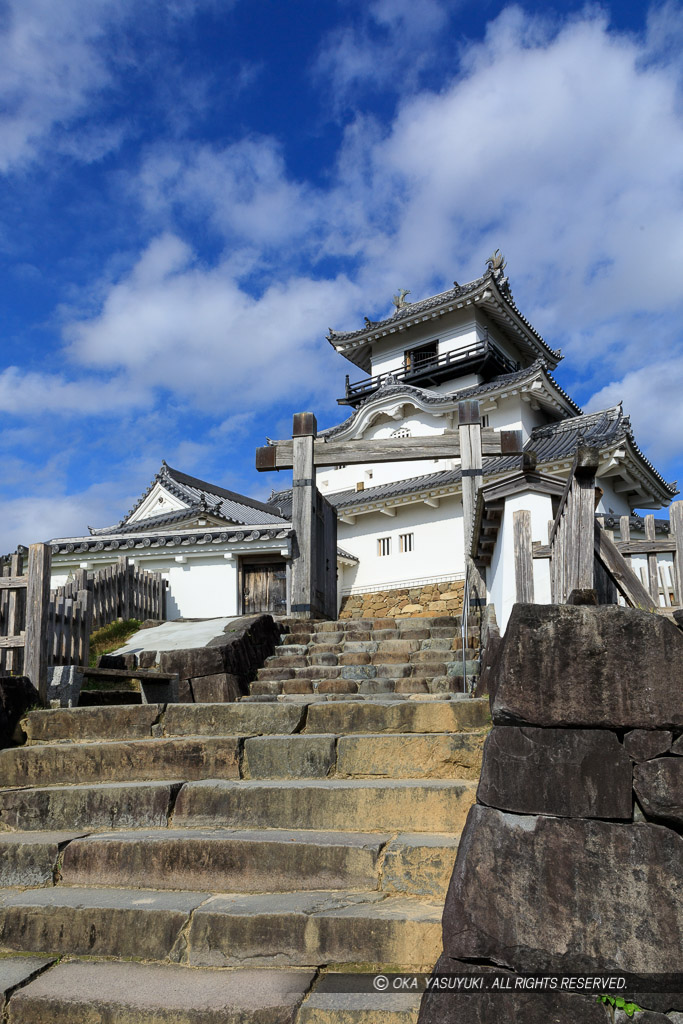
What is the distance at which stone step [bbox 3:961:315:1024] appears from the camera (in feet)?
8.43

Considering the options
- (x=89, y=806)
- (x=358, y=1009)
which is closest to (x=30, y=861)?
(x=89, y=806)

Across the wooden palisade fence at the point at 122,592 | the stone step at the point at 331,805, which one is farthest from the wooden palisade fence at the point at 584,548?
the wooden palisade fence at the point at 122,592

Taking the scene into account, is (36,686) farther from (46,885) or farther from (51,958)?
(51,958)

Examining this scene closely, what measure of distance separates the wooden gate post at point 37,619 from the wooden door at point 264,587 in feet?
37.3

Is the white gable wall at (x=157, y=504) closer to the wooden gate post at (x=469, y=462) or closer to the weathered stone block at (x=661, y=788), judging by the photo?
the wooden gate post at (x=469, y=462)

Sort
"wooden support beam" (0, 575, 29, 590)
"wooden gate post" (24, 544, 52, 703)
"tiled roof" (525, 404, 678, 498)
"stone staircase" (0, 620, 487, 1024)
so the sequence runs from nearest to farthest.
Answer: "stone staircase" (0, 620, 487, 1024) < "wooden gate post" (24, 544, 52, 703) < "wooden support beam" (0, 575, 29, 590) < "tiled roof" (525, 404, 678, 498)

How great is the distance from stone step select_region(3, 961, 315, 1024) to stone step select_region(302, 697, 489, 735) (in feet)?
6.70

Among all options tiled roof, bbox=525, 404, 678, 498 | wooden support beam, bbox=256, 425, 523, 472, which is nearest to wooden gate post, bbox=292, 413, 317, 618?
wooden support beam, bbox=256, 425, 523, 472

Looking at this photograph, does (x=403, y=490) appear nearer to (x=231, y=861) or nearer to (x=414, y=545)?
(x=414, y=545)

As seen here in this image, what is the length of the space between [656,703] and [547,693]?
1.19 feet

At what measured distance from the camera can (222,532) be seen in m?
17.3

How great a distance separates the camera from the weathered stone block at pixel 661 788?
2334mm

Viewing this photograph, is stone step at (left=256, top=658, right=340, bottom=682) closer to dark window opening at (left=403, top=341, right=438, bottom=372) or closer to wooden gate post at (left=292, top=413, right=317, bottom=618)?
wooden gate post at (left=292, top=413, right=317, bottom=618)

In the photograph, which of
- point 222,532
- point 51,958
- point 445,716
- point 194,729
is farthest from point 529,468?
point 222,532
